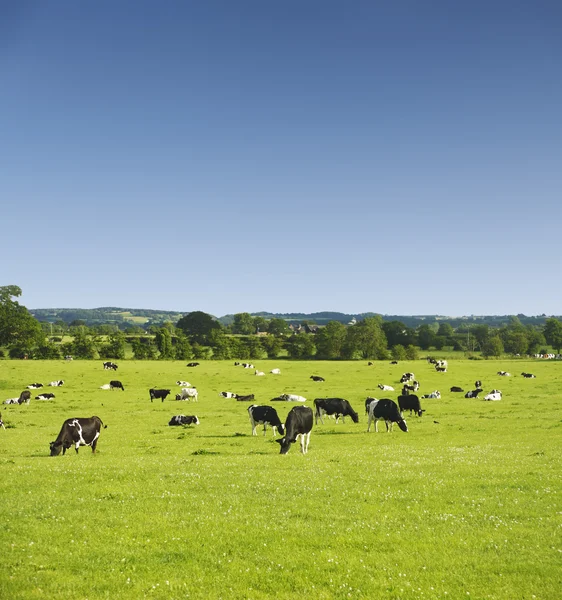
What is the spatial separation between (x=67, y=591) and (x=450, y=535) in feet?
26.7

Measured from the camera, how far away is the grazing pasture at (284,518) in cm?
982

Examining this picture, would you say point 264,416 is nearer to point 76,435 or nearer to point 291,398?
point 76,435

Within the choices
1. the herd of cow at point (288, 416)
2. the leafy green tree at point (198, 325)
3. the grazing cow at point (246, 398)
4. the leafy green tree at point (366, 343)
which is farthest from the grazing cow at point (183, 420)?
the leafy green tree at point (198, 325)

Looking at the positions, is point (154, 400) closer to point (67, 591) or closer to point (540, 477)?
point (540, 477)

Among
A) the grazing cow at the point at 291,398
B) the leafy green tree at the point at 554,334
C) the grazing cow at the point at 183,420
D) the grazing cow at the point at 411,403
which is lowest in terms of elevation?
the grazing cow at the point at 291,398

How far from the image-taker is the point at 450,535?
12.0m

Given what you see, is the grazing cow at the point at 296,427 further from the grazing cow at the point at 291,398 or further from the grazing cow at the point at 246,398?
the grazing cow at the point at 246,398

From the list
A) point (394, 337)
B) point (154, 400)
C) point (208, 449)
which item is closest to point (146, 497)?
point (208, 449)

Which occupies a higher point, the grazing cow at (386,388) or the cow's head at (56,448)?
the cow's head at (56,448)

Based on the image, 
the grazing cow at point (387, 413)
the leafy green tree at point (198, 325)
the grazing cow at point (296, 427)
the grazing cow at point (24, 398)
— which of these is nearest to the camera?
the grazing cow at point (296, 427)

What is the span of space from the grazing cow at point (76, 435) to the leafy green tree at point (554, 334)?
14758 cm

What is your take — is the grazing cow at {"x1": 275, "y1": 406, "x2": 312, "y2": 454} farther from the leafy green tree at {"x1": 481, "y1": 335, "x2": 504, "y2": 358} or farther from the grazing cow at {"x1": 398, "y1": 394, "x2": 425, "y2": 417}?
the leafy green tree at {"x1": 481, "y1": 335, "x2": 504, "y2": 358}

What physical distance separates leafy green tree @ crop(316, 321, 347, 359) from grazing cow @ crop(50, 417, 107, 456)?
112 m

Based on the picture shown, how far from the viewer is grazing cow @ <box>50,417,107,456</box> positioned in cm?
2397
